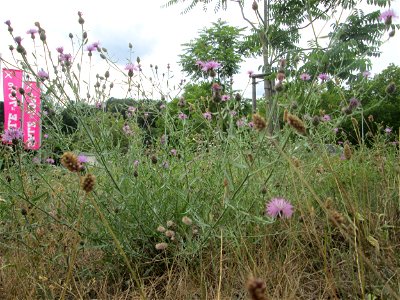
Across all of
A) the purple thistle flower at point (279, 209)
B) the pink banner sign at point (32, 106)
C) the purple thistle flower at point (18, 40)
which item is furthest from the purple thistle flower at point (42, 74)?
the purple thistle flower at point (279, 209)

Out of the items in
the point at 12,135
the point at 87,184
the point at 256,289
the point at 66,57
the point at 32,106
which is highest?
the point at 66,57

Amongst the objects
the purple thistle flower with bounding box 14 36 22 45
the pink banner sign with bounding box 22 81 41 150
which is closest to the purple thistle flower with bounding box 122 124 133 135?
the pink banner sign with bounding box 22 81 41 150

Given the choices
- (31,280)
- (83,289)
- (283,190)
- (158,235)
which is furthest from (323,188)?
(31,280)

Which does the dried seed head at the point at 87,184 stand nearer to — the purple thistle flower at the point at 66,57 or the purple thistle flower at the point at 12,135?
the purple thistle flower at the point at 66,57

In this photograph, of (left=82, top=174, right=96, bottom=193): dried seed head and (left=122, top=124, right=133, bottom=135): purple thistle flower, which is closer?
(left=82, top=174, right=96, bottom=193): dried seed head

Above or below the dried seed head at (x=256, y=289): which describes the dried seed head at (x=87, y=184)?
above

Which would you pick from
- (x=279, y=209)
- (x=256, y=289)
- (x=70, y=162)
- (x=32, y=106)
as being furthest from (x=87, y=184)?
(x=32, y=106)

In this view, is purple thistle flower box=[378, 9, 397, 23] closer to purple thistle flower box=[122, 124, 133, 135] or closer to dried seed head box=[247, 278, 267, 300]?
purple thistle flower box=[122, 124, 133, 135]

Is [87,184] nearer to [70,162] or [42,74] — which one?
[70,162]

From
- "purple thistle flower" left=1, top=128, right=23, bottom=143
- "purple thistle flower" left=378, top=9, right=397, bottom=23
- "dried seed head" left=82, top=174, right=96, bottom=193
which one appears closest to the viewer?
"dried seed head" left=82, top=174, right=96, bottom=193

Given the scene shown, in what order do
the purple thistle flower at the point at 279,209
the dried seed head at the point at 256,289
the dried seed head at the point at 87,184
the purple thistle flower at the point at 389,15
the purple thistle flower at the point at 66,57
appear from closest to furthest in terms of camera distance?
the dried seed head at the point at 256,289 < the dried seed head at the point at 87,184 < the purple thistle flower at the point at 279,209 < the purple thistle flower at the point at 389,15 < the purple thistle flower at the point at 66,57

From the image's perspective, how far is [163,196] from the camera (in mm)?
1584

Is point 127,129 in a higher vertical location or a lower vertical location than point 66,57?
lower

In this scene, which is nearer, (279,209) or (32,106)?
(279,209)
